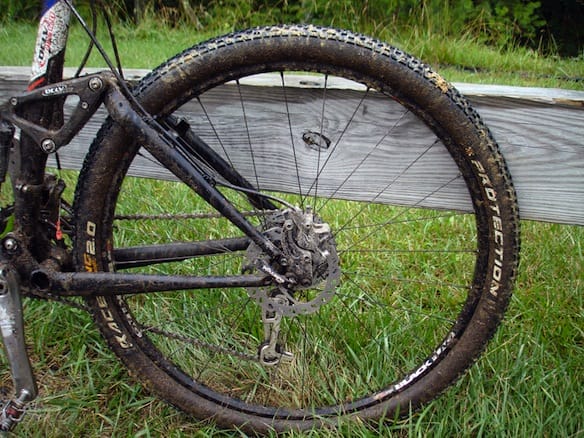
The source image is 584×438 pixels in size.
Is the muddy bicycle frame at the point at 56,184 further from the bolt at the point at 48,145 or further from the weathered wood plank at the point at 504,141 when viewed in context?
the weathered wood plank at the point at 504,141

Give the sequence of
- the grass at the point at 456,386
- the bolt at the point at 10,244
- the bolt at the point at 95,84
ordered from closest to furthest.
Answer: the bolt at the point at 95,84, the bolt at the point at 10,244, the grass at the point at 456,386

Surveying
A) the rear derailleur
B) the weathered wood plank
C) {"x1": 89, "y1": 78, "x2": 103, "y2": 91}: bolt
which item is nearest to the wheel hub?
the rear derailleur

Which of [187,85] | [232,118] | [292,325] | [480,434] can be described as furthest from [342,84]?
[480,434]

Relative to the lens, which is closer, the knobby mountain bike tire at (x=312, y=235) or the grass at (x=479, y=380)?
the knobby mountain bike tire at (x=312, y=235)

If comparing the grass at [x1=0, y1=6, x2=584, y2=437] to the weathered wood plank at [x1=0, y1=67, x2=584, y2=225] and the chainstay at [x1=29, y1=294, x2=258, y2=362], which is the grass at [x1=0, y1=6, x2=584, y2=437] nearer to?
the chainstay at [x1=29, y1=294, x2=258, y2=362]

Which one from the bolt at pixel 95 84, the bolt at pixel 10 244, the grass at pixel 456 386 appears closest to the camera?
the bolt at pixel 95 84

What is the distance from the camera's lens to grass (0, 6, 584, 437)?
182 centimetres

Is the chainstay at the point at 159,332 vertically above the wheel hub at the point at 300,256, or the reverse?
the wheel hub at the point at 300,256

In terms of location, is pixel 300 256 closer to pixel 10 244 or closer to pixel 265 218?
pixel 265 218

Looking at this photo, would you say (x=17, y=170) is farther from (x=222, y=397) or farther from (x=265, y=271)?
(x=222, y=397)

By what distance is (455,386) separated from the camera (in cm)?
191

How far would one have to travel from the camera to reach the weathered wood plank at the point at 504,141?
1.82 m

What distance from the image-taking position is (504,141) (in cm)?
188

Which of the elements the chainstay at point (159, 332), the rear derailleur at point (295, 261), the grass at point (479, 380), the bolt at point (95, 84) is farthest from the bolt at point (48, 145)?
the grass at point (479, 380)
